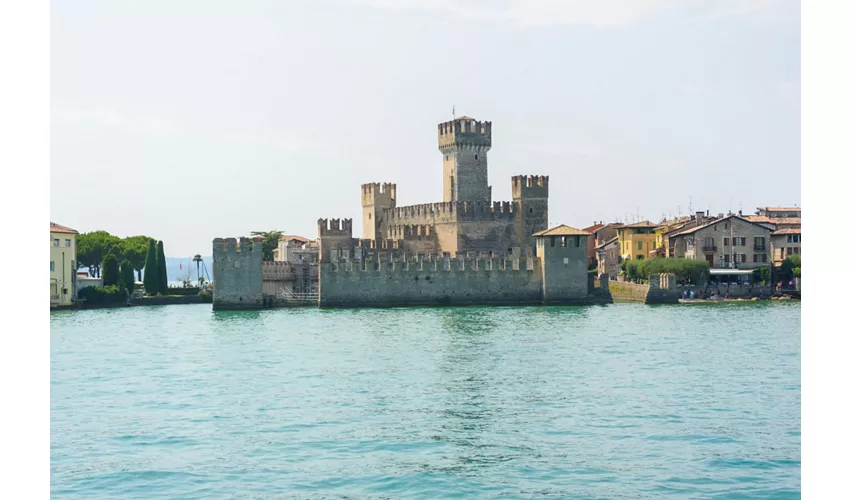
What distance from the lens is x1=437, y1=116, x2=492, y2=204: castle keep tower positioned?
56875 mm

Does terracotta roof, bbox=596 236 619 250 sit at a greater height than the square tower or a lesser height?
greater

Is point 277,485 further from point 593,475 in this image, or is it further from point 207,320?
point 207,320

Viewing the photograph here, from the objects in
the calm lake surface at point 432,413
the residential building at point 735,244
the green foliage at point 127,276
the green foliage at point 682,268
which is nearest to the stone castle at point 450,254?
the green foliage at point 682,268

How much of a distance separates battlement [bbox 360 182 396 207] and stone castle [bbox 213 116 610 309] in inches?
2.3

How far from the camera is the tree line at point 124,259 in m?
54.7

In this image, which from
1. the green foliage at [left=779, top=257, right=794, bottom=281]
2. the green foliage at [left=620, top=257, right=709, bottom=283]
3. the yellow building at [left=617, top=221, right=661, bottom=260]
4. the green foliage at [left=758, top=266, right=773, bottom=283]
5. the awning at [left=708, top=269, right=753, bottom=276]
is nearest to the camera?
the green foliage at [left=620, top=257, right=709, bottom=283]

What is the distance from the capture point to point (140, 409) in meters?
21.2

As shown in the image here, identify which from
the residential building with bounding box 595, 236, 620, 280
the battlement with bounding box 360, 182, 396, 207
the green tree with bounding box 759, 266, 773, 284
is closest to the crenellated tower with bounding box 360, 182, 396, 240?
the battlement with bounding box 360, 182, 396, 207

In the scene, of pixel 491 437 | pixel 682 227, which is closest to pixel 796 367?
Result: pixel 491 437

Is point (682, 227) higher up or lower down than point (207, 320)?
higher up

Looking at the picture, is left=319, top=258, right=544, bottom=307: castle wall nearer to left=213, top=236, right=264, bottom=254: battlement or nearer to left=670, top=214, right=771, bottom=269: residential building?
left=213, top=236, right=264, bottom=254: battlement

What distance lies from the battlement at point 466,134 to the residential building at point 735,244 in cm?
1069

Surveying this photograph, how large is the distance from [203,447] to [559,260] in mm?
32824

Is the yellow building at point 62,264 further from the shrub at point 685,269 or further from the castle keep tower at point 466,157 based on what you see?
the shrub at point 685,269
